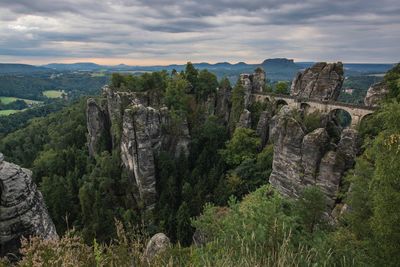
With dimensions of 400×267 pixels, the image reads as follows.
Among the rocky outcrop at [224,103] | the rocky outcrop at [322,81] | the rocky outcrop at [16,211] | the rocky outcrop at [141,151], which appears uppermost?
the rocky outcrop at [322,81]

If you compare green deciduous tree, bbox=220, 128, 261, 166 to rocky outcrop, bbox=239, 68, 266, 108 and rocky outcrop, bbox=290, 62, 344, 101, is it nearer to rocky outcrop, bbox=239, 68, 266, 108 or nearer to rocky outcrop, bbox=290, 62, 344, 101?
rocky outcrop, bbox=239, 68, 266, 108

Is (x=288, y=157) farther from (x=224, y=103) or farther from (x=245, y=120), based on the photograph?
(x=224, y=103)

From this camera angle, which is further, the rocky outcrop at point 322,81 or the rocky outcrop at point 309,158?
the rocky outcrop at point 322,81

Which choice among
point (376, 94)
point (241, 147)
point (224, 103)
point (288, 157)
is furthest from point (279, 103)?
point (288, 157)

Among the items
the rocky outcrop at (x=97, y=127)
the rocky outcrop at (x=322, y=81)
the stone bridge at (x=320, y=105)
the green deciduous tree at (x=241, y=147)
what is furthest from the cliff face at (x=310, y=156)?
the rocky outcrop at (x=97, y=127)

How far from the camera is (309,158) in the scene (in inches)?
1196

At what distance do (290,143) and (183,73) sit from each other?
98.4ft

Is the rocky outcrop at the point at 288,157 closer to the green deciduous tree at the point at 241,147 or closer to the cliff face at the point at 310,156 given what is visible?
the cliff face at the point at 310,156

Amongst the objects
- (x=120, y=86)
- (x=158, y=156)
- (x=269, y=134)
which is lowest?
(x=158, y=156)

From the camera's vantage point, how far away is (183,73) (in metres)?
57.3

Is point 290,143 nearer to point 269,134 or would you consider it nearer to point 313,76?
point 269,134

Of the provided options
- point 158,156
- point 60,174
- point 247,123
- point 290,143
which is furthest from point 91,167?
point 290,143

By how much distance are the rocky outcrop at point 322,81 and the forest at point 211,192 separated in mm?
7817

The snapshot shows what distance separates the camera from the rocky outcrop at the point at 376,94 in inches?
1465
